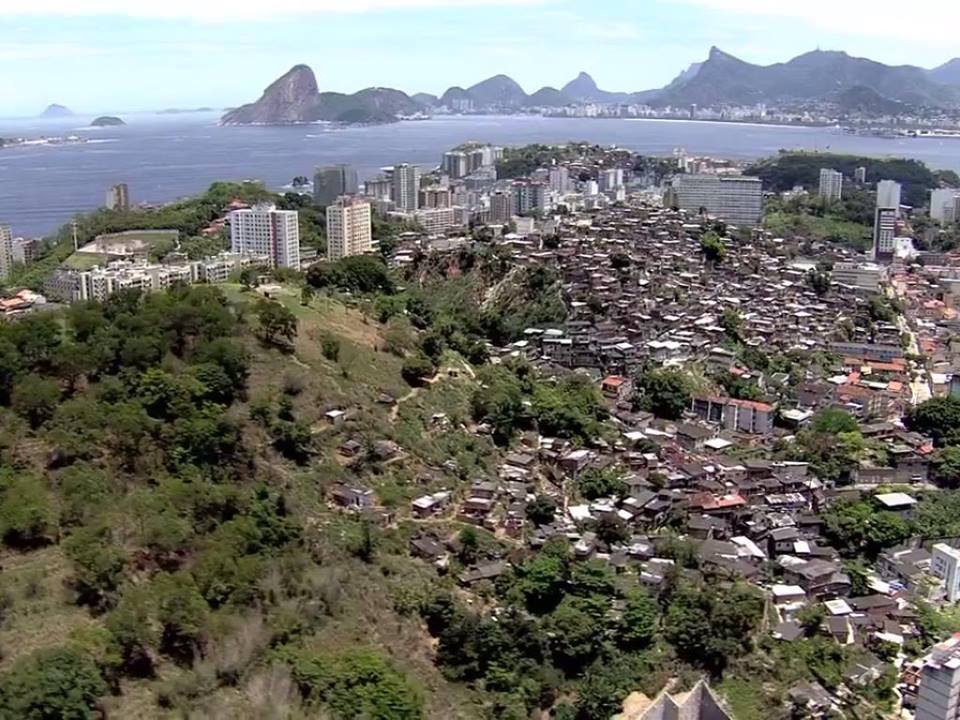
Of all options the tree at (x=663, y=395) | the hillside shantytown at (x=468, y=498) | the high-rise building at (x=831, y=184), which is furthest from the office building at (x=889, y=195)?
the tree at (x=663, y=395)

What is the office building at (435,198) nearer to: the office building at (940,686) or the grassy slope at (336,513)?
the grassy slope at (336,513)

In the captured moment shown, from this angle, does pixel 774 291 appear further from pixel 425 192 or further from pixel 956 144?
pixel 956 144

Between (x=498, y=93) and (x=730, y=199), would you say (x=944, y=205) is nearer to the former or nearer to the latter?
(x=730, y=199)

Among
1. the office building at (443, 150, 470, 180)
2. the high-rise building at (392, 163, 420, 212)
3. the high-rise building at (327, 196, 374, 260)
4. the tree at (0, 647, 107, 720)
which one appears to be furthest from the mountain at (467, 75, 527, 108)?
the tree at (0, 647, 107, 720)

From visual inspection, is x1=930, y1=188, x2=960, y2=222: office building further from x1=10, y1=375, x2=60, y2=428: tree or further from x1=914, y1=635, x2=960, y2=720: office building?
x1=10, y1=375, x2=60, y2=428: tree

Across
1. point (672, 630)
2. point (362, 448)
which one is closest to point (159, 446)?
point (362, 448)

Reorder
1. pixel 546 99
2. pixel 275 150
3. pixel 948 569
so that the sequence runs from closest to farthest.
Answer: pixel 948 569 → pixel 275 150 → pixel 546 99

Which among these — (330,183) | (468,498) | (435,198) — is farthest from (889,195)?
(468,498)
